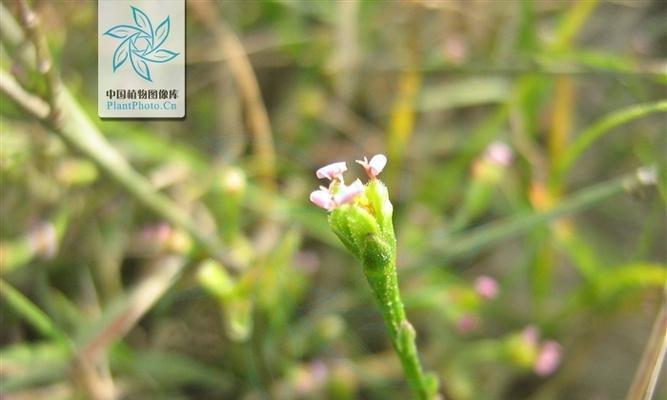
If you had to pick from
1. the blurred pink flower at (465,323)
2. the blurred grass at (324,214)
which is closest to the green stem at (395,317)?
the blurred grass at (324,214)

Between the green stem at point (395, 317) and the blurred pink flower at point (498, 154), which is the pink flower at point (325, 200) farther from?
the blurred pink flower at point (498, 154)

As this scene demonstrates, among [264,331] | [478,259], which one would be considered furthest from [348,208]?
[478,259]

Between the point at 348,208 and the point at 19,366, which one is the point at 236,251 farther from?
the point at 348,208

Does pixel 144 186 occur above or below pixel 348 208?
above

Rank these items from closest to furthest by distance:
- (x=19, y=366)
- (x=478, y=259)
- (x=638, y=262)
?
(x=19, y=366) < (x=638, y=262) < (x=478, y=259)

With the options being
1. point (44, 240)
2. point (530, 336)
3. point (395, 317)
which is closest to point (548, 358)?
point (530, 336)

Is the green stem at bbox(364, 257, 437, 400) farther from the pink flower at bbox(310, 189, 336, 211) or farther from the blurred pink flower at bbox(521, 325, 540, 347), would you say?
the blurred pink flower at bbox(521, 325, 540, 347)

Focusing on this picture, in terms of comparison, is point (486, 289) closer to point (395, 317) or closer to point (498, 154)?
point (498, 154)
